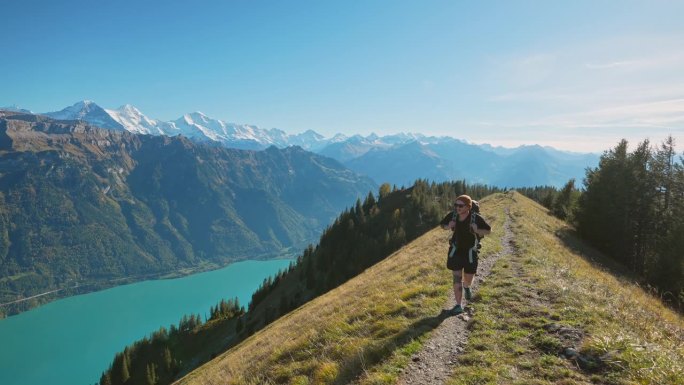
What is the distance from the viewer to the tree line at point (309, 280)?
104m


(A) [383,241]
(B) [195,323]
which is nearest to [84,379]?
(B) [195,323]

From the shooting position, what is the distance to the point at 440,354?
10172 millimetres

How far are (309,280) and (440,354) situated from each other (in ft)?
335

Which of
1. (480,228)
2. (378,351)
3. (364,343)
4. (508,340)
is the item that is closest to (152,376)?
(364,343)

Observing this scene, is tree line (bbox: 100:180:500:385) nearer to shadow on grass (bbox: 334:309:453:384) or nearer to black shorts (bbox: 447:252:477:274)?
black shorts (bbox: 447:252:477:274)

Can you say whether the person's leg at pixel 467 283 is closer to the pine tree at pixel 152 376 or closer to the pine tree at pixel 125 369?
the pine tree at pixel 152 376

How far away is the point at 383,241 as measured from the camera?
113312 millimetres

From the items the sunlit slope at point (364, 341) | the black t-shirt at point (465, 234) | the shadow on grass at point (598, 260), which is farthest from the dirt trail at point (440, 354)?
the shadow on grass at point (598, 260)

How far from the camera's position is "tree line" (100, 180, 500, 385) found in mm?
103812

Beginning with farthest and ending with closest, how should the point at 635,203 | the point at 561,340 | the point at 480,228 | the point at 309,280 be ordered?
the point at 309,280 → the point at 635,203 → the point at 480,228 → the point at 561,340

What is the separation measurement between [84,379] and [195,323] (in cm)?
11087

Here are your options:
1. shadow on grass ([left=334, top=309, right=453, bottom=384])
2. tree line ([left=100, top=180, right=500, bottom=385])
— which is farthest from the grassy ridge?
tree line ([left=100, top=180, right=500, bottom=385])

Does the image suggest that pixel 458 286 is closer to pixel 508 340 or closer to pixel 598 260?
pixel 508 340

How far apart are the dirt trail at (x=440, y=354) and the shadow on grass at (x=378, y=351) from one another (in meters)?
0.48
